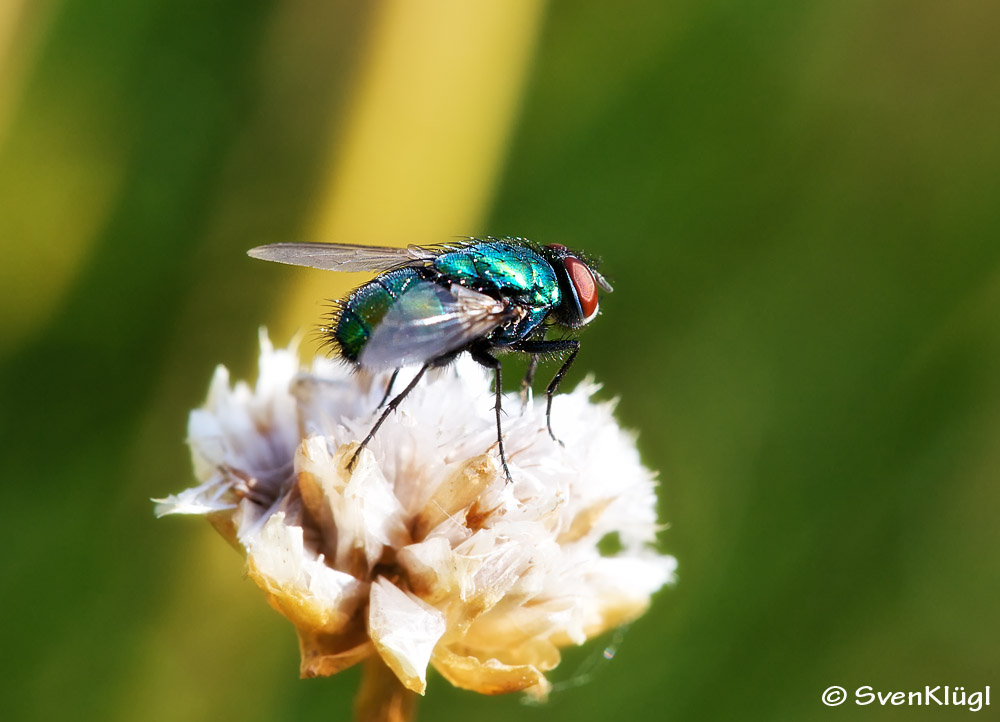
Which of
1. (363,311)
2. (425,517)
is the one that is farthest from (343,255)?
(425,517)

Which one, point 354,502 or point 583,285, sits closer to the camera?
point 354,502

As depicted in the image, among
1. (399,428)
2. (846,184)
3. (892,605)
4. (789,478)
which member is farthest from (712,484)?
(399,428)

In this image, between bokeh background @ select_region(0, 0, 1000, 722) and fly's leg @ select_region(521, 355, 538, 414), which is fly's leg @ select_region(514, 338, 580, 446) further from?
bokeh background @ select_region(0, 0, 1000, 722)

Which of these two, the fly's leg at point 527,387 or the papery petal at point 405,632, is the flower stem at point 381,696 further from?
the fly's leg at point 527,387

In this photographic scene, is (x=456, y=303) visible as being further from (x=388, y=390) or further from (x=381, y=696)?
(x=381, y=696)

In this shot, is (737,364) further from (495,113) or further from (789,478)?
(495,113)

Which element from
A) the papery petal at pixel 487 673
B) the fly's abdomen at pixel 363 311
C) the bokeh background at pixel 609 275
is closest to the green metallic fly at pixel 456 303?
the fly's abdomen at pixel 363 311
